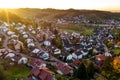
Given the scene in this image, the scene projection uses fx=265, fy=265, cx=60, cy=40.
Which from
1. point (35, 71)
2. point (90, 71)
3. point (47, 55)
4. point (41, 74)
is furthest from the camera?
point (47, 55)

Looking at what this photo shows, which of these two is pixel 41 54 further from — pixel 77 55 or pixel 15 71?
pixel 15 71

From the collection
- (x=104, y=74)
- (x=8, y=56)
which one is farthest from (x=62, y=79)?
(x=8, y=56)

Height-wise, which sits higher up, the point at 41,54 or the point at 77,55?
the point at 41,54

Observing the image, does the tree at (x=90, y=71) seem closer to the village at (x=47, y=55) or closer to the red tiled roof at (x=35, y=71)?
the village at (x=47, y=55)

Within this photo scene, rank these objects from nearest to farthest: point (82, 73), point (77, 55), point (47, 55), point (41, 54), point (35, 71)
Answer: point (82, 73) → point (35, 71) → point (47, 55) → point (41, 54) → point (77, 55)

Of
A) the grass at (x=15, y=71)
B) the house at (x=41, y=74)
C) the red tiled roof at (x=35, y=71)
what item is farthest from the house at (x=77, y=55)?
the red tiled roof at (x=35, y=71)

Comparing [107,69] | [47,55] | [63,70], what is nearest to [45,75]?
[63,70]

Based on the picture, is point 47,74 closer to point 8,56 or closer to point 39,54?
point 8,56

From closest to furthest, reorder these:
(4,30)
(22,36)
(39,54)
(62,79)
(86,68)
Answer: (62,79)
(86,68)
(39,54)
(22,36)
(4,30)
